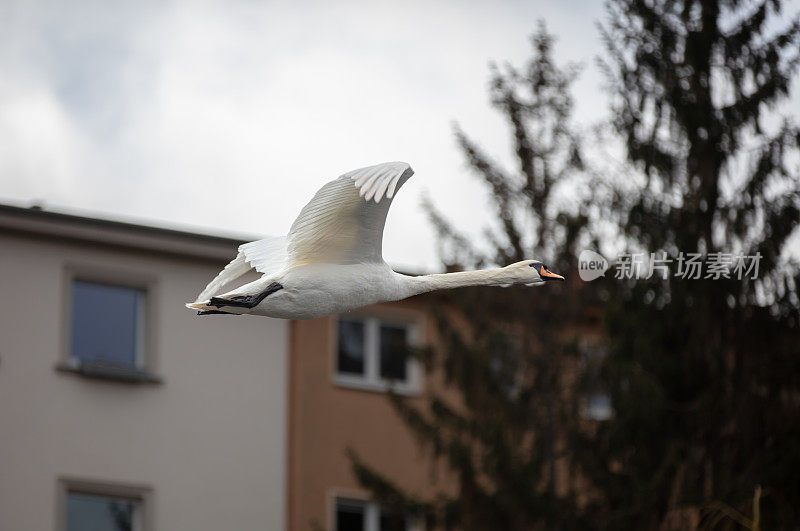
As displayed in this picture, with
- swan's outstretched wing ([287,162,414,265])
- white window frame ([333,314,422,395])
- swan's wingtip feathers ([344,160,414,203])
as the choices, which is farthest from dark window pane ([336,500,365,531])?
swan's wingtip feathers ([344,160,414,203])

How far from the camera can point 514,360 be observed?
26.1 meters

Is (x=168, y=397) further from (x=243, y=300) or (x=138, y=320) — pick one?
(x=243, y=300)

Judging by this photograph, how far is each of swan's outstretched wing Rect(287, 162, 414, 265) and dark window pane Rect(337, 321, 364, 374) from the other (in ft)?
55.1

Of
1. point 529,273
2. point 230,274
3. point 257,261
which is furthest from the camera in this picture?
point 230,274

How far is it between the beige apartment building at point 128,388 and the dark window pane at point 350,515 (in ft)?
3.94

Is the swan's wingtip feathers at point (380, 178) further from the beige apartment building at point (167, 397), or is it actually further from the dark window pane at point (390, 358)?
the dark window pane at point (390, 358)

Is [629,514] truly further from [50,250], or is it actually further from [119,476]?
[50,250]

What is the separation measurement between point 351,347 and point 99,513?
5648 mm

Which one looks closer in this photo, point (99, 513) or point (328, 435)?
point (99, 513)

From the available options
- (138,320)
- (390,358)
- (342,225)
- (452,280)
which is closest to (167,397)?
(138,320)

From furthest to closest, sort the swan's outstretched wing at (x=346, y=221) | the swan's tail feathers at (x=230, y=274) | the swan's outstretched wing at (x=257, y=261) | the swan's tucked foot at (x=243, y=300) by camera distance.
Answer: the swan's tail feathers at (x=230, y=274), the swan's outstretched wing at (x=257, y=261), the swan's tucked foot at (x=243, y=300), the swan's outstretched wing at (x=346, y=221)

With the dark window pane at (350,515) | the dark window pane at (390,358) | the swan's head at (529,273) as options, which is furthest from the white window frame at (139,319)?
the swan's head at (529,273)

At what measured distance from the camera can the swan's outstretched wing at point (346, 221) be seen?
1198 cm

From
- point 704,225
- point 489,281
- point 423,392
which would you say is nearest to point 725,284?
point 704,225
